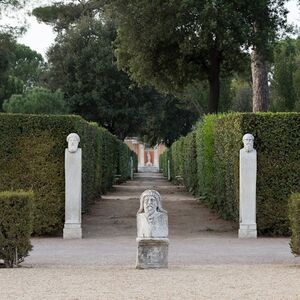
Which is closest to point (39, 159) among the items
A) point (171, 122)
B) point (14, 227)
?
point (14, 227)

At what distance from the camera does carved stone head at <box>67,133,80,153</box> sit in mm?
16062

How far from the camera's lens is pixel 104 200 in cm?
2617

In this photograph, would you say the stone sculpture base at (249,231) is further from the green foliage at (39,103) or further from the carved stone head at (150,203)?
the green foliage at (39,103)

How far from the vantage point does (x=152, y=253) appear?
10258mm

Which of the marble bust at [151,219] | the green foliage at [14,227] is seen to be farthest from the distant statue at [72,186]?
the marble bust at [151,219]

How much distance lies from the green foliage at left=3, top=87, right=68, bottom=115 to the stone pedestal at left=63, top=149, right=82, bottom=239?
29111 millimetres

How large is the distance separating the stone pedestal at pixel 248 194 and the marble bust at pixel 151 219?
5.75 meters

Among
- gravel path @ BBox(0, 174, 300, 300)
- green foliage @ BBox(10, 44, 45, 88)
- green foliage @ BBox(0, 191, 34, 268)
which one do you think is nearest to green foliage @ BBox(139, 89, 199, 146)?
green foliage @ BBox(10, 44, 45, 88)

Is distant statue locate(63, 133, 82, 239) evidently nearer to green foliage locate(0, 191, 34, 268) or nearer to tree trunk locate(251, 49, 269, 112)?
green foliage locate(0, 191, 34, 268)

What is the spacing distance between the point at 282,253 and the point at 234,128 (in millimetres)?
4682

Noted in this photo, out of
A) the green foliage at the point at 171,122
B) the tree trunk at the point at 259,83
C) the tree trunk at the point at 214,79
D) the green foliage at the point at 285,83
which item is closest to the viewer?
the tree trunk at the point at 259,83

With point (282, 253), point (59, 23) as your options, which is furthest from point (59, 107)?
point (282, 253)

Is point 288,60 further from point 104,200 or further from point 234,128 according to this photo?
point 234,128

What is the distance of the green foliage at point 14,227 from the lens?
10.7m
